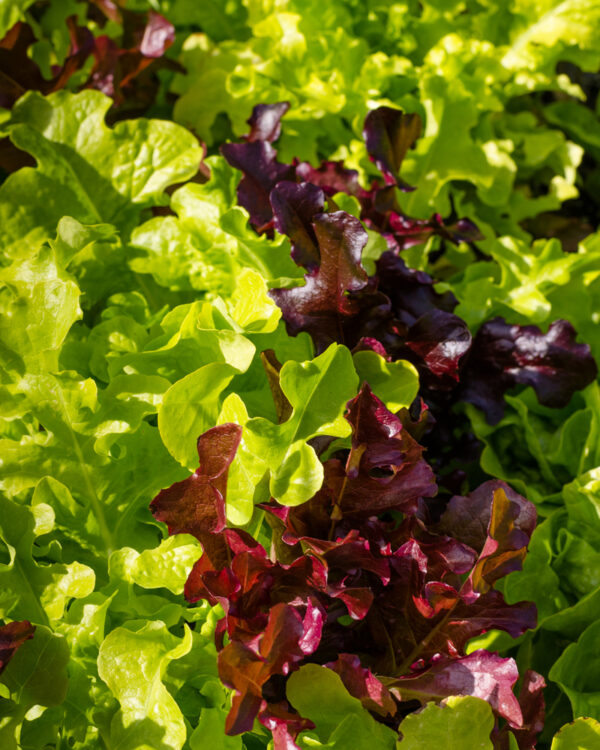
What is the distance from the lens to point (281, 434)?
0.80 m

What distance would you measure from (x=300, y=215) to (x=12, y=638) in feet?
1.91

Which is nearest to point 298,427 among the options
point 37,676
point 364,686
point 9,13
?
point 364,686

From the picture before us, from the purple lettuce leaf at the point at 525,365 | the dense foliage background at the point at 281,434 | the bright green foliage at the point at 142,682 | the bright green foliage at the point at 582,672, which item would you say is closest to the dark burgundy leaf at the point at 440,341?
the dense foliage background at the point at 281,434

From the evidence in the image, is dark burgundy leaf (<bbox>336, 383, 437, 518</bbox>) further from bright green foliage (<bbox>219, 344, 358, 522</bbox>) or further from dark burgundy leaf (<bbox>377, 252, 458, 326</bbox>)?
dark burgundy leaf (<bbox>377, 252, 458, 326</bbox>)

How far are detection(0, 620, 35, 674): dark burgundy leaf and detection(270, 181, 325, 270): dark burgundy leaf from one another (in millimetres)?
515

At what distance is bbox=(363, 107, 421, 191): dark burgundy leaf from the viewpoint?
122 cm

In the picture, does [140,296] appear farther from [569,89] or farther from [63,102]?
[569,89]

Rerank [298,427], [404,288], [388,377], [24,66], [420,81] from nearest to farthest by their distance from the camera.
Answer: [298,427] → [388,377] → [404,288] → [24,66] → [420,81]

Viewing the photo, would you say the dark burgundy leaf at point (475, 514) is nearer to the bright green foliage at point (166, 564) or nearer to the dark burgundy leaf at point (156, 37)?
the bright green foliage at point (166, 564)

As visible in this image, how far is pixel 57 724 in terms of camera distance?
0.82 meters

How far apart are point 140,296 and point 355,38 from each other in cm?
84

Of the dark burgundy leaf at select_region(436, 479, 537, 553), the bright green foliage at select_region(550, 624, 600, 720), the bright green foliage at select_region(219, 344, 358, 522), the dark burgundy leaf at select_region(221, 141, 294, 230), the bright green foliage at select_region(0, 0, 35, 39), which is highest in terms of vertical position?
the bright green foliage at select_region(0, 0, 35, 39)

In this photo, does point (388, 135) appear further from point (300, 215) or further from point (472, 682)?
point (472, 682)

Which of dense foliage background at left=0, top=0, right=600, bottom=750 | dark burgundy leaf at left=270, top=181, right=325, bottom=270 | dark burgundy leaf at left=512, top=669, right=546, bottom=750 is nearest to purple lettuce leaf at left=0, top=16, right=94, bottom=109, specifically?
dense foliage background at left=0, top=0, right=600, bottom=750
